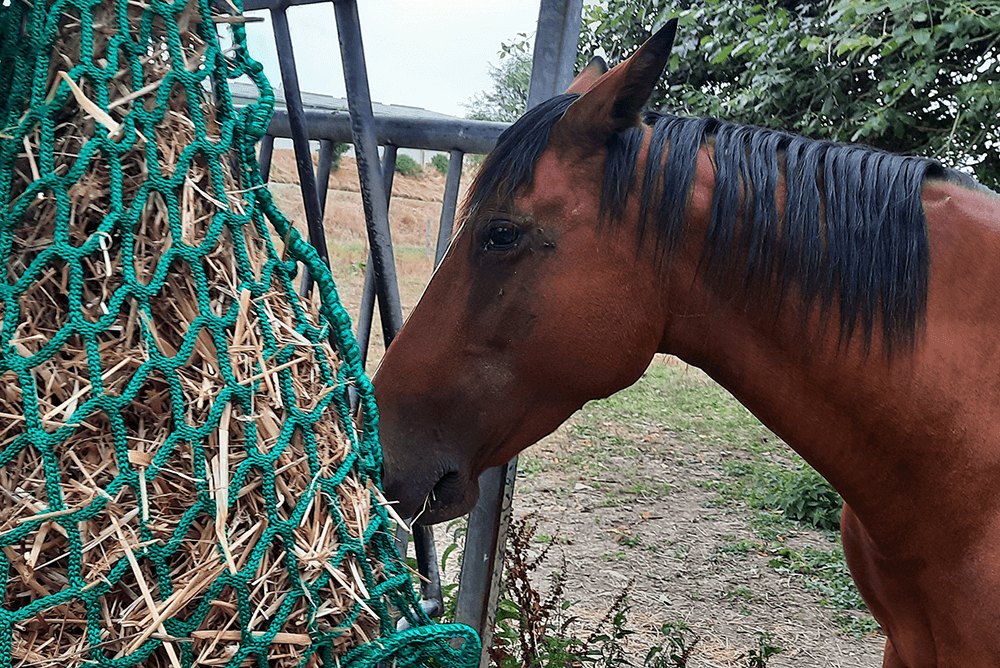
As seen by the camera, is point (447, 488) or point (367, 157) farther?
point (367, 157)

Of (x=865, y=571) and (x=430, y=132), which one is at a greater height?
(x=430, y=132)

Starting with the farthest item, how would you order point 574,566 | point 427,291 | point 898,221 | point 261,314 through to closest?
point 574,566, point 427,291, point 898,221, point 261,314

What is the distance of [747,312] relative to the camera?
57.3 inches

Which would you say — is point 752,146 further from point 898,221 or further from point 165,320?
point 165,320

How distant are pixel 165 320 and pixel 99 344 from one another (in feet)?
0.23

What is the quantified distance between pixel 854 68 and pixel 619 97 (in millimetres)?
3006

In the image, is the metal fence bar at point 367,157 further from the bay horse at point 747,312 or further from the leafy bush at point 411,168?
the leafy bush at point 411,168

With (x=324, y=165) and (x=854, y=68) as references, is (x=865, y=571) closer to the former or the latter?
(x=324, y=165)

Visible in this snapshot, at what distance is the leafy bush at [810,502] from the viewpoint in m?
4.86

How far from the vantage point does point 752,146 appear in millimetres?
1495

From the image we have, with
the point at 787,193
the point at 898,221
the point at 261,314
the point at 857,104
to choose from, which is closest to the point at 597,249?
the point at 787,193

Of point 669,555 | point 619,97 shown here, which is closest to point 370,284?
point 619,97

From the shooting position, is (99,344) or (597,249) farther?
(597,249)

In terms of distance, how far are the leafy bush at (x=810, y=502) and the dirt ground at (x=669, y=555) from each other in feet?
0.51
